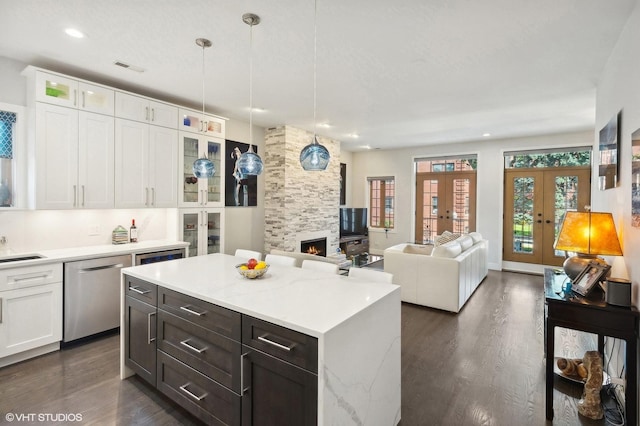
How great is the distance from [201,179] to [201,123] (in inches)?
30.6

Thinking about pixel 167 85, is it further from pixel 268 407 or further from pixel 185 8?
pixel 268 407

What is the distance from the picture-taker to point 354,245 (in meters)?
7.79

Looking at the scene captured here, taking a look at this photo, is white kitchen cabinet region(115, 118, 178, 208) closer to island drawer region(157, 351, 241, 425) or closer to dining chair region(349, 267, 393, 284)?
island drawer region(157, 351, 241, 425)

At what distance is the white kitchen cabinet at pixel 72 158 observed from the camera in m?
3.05

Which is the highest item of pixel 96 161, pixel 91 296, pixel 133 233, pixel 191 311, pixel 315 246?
pixel 96 161

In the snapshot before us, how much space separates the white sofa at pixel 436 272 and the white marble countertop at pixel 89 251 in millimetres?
2990

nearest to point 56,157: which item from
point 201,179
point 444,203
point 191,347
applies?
point 201,179

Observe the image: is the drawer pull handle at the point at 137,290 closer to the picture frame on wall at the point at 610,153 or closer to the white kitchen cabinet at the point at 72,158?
the white kitchen cabinet at the point at 72,158

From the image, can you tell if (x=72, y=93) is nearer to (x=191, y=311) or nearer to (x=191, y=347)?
(x=191, y=311)

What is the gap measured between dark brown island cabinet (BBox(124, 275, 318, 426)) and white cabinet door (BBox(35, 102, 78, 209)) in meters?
1.36

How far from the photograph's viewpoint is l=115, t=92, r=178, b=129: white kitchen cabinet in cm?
358

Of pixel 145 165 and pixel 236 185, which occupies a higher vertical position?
pixel 145 165

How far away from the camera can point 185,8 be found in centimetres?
226

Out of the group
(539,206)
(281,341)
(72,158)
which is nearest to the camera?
(281,341)
